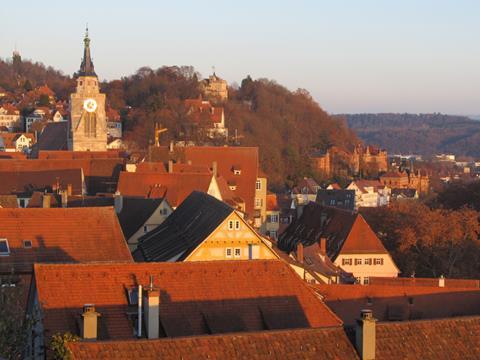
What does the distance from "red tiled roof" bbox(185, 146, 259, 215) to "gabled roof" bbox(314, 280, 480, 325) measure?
31.8 metres

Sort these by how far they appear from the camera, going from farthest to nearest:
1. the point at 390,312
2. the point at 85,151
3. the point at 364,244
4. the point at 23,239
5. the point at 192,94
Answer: the point at 192,94 → the point at 85,151 → the point at 364,244 → the point at 390,312 → the point at 23,239

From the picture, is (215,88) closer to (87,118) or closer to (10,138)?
(10,138)

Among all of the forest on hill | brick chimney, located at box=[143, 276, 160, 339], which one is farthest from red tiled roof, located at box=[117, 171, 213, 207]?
the forest on hill

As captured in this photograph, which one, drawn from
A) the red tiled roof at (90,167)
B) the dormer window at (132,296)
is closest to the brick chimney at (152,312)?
the dormer window at (132,296)

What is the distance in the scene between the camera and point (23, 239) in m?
25.0

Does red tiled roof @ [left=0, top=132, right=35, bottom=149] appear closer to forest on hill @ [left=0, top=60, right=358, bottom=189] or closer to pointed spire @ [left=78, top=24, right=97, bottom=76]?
forest on hill @ [left=0, top=60, right=358, bottom=189]

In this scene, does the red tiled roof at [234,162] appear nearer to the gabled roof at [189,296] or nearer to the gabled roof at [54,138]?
the gabled roof at [54,138]

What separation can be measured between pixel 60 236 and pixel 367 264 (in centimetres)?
2187

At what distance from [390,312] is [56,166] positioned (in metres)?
33.4

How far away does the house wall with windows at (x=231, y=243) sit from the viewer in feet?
101

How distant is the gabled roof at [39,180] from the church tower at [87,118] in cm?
1957

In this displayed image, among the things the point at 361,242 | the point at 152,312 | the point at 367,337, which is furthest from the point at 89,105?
the point at 367,337

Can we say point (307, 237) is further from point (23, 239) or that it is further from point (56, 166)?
point (23, 239)

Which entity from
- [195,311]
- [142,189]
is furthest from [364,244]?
[195,311]
